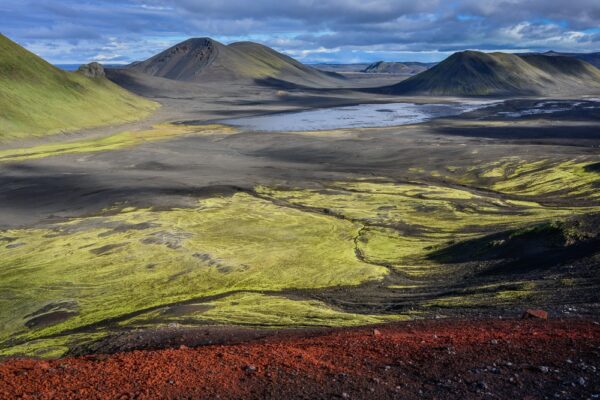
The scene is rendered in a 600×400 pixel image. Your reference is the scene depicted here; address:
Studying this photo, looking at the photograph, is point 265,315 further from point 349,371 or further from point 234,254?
point 234,254

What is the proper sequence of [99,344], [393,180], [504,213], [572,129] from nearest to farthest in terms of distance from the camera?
[99,344], [504,213], [393,180], [572,129]

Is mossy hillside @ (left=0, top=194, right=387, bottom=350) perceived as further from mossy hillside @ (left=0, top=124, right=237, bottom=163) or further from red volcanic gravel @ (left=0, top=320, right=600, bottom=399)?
mossy hillside @ (left=0, top=124, right=237, bottom=163)

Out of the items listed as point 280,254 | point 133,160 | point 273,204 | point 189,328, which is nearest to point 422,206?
point 273,204

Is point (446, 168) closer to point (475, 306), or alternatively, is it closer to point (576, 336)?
point (475, 306)

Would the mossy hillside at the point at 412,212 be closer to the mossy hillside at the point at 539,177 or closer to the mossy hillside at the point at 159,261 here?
the mossy hillside at the point at 159,261

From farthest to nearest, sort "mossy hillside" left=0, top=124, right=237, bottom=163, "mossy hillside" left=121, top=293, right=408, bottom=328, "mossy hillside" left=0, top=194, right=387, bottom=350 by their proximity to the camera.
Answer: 1. "mossy hillside" left=0, top=124, right=237, bottom=163
2. "mossy hillside" left=0, top=194, right=387, bottom=350
3. "mossy hillside" left=121, top=293, right=408, bottom=328

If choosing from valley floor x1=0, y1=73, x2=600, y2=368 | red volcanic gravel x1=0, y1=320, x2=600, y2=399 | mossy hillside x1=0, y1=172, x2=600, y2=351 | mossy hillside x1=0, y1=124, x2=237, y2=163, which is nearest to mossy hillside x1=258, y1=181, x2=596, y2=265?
mossy hillside x1=0, y1=172, x2=600, y2=351

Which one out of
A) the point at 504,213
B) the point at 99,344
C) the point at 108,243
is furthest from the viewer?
Answer: the point at 504,213

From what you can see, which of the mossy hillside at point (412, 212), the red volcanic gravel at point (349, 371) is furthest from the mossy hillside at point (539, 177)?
the red volcanic gravel at point (349, 371)
